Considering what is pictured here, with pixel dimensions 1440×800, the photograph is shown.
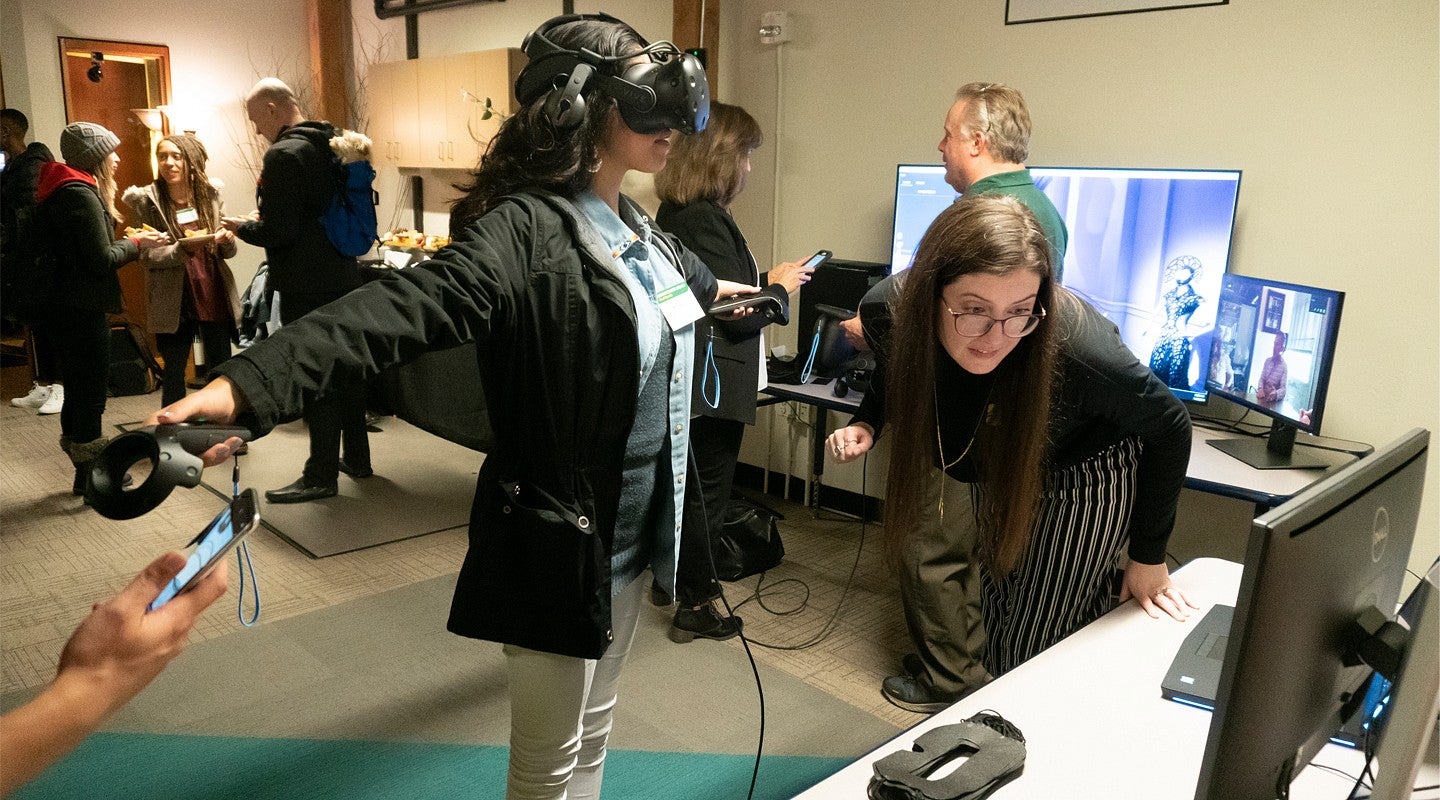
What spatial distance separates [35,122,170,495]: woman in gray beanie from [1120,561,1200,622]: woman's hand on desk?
366 cm

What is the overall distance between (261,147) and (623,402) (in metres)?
6.29

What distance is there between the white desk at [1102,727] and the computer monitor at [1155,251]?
150 centimetres

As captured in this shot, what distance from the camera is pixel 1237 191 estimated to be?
2.80 meters

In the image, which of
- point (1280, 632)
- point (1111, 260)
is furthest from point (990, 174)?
point (1280, 632)

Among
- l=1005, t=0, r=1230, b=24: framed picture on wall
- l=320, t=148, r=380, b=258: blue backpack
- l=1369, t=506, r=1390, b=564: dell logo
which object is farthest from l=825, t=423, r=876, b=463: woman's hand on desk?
l=320, t=148, r=380, b=258: blue backpack

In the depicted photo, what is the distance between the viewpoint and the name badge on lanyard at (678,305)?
1354mm

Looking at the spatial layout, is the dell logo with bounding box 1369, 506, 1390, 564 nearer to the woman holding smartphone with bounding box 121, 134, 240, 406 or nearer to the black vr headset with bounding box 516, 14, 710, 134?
the black vr headset with bounding box 516, 14, 710, 134

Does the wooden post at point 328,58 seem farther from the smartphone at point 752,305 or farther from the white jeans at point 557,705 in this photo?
the white jeans at point 557,705

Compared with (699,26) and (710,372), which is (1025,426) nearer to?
(710,372)

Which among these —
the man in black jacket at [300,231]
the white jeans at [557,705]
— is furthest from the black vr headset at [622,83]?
the man in black jacket at [300,231]

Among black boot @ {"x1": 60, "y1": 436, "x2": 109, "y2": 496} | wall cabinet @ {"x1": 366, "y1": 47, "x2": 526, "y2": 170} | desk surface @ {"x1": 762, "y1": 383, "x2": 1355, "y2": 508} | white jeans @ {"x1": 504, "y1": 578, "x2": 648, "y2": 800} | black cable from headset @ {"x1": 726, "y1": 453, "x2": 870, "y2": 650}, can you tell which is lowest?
black cable from headset @ {"x1": 726, "y1": 453, "x2": 870, "y2": 650}

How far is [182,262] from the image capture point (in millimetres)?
4246

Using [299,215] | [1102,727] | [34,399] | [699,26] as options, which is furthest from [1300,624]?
[34,399]

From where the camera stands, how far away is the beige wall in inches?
103
